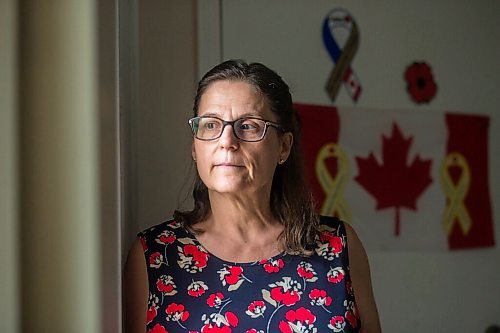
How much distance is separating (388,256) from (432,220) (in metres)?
0.18

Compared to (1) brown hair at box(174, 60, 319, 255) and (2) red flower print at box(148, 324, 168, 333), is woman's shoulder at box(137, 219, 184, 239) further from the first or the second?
(2) red flower print at box(148, 324, 168, 333)

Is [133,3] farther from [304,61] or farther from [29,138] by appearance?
[29,138]

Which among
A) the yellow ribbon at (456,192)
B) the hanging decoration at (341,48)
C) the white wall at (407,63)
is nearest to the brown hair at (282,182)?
the white wall at (407,63)

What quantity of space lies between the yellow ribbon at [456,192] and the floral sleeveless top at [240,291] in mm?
914

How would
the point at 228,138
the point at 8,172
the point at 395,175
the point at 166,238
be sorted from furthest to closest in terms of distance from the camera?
1. the point at 395,175
2. the point at 166,238
3. the point at 228,138
4. the point at 8,172

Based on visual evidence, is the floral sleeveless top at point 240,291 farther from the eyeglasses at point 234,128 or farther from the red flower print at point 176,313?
the eyeglasses at point 234,128

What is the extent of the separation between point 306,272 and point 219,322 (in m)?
0.19

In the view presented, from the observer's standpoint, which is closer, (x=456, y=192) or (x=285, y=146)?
(x=285, y=146)

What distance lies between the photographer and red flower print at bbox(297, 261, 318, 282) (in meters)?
1.30

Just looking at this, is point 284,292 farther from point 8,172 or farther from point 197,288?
point 8,172

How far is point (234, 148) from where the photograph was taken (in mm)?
1210

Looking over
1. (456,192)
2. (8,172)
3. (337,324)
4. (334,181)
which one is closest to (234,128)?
(337,324)

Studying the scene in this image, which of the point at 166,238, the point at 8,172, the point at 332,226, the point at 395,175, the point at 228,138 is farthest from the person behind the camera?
the point at 395,175

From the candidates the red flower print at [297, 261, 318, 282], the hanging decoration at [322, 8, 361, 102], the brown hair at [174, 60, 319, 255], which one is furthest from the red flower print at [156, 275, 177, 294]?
the hanging decoration at [322, 8, 361, 102]
